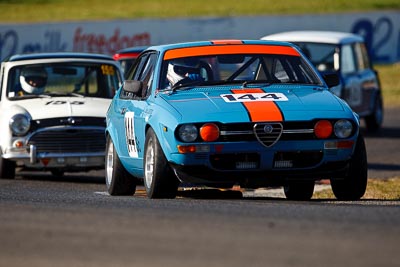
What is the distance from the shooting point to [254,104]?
10.3 meters

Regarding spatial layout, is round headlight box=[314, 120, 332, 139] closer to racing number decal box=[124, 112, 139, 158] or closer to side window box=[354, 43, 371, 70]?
racing number decal box=[124, 112, 139, 158]

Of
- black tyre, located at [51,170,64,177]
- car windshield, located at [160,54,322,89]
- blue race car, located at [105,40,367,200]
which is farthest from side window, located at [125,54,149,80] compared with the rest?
black tyre, located at [51,170,64,177]

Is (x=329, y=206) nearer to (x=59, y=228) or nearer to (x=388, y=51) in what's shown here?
(x=59, y=228)

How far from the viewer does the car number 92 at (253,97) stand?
10.5 m

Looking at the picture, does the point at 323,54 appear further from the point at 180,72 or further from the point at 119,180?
the point at 180,72

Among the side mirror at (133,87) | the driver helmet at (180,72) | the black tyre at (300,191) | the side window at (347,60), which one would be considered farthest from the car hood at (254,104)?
the side window at (347,60)

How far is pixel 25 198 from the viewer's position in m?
10.8

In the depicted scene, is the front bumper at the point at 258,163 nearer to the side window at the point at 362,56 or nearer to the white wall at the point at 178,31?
the side window at the point at 362,56

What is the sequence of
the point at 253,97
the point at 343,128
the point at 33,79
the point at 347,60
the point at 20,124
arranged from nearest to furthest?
the point at 343,128 < the point at 253,97 < the point at 20,124 < the point at 33,79 < the point at 347,60

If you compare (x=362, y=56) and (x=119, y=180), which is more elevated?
(x=119, y=180)

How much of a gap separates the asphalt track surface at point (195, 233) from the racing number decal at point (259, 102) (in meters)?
0.78

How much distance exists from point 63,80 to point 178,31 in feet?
58.9

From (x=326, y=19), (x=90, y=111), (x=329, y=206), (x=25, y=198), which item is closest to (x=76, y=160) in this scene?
(x=90, y=111)

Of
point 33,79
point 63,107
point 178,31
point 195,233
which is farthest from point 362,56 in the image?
point 195,233
